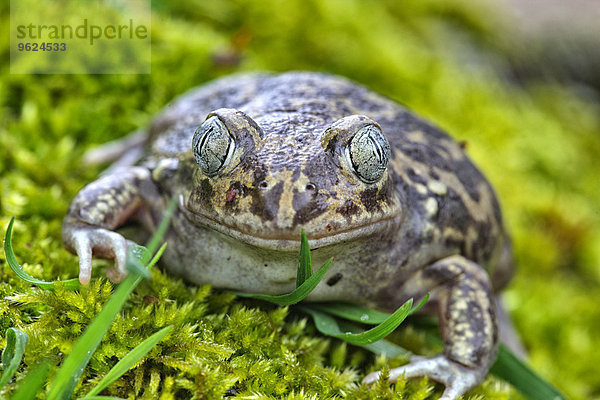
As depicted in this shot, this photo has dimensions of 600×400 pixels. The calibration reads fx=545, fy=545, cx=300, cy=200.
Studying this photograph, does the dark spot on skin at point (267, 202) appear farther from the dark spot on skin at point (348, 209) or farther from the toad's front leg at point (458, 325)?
the toad's front leg at point (458, 325)

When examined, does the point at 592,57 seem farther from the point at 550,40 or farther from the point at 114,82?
the point at 114,82

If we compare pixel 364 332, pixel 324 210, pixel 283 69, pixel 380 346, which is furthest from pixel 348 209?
pixel 283 69

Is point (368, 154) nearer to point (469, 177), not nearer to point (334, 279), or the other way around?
point (334, 279)

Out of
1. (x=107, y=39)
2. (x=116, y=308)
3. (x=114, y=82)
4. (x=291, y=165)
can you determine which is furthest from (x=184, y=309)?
(x=107, y=39)

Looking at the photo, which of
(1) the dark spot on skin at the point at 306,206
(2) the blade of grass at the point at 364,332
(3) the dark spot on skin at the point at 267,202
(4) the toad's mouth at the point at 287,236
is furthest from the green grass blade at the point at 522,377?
(3) the dark spot on skin at the point at 267,202

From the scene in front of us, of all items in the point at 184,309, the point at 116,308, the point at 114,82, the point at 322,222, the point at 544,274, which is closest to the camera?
the point at 116,308

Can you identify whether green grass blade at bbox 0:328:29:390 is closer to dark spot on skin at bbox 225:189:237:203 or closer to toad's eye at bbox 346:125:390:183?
dark spot on skin at bbox 225:189:237:203

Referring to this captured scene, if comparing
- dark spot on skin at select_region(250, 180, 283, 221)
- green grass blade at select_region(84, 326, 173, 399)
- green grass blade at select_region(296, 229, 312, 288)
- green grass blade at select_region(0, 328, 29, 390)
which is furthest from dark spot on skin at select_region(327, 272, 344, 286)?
green grass blade at select_region(0, 328, 29, 390)
